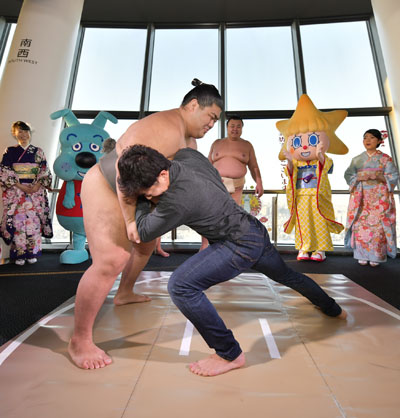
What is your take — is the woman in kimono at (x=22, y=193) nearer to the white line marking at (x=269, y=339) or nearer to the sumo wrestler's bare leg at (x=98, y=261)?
the sumo wrestler's bare leg at (x=98, y=261)

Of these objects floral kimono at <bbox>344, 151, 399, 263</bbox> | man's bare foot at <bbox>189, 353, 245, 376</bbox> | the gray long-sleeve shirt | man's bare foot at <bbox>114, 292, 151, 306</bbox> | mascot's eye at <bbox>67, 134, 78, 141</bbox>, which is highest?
mascot's eye at <bbox>67, 134, 78, 141</bbox>

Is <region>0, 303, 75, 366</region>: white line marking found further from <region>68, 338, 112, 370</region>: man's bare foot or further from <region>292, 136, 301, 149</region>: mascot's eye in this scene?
<region>292, 136, 301, 149</region>: mascot's eye

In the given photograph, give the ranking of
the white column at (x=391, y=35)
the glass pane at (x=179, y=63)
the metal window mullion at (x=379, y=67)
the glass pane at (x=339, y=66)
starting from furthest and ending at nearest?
the glass pane at (x=179, y=63)
the glass pane at (x=339, y=66)
the metal window mullion at (x=379, y=67)
the white column at (x=391, y=35)

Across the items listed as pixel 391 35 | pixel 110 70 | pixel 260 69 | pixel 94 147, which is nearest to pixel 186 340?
pixel 94 147

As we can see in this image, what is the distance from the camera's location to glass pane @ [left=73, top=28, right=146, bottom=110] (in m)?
4.56

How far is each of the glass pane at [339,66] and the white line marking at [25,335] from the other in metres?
4.30

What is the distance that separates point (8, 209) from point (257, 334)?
2596 mm

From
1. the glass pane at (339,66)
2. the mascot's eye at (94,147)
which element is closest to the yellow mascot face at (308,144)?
the glass pane at (339,66)

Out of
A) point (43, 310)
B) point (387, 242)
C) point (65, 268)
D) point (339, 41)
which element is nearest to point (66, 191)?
point (65, 268)

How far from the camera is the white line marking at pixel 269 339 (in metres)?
1.11

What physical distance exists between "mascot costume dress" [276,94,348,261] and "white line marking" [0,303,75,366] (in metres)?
2.30

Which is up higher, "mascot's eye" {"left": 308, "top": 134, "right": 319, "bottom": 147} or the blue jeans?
"mascot's eye" {"left": 308, "top": 134, "right": 319, "bottom": 147}

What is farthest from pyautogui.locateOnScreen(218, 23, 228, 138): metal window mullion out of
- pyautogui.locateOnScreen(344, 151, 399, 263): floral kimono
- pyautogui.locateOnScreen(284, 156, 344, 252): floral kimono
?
pyautogui.locateOnScreen(344, 151, 399, 263): floral kimono

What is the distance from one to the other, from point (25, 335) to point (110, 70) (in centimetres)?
455
